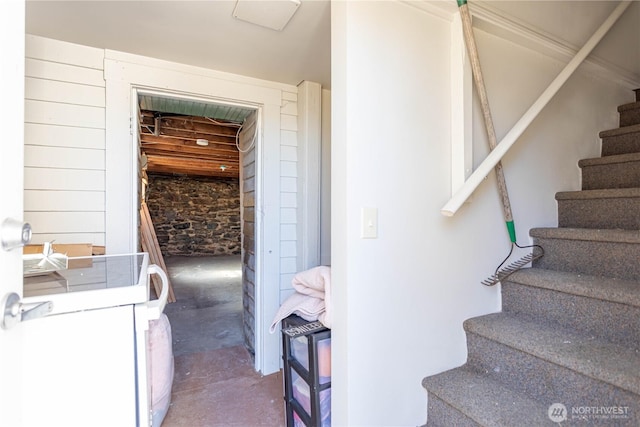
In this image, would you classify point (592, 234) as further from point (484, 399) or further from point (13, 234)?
point (13, 234)

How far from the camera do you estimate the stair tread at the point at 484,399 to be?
3.47ft

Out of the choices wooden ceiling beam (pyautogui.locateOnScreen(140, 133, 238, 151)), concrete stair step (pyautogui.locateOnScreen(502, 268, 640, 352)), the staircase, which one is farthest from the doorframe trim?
wooden ceiling beam (pyautogui.locateOnScreen(140, 133, 238, 151))

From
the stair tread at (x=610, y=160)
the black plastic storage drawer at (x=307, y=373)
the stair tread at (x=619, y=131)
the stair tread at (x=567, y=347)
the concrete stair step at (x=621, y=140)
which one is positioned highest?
the stair tread at (x=619, y=131)

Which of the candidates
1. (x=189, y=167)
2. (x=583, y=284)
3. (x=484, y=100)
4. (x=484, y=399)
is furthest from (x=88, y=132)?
(x=189, y=167)

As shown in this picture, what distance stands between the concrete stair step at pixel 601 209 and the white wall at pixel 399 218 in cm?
46

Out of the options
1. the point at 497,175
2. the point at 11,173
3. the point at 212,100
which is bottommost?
the point at 11,173

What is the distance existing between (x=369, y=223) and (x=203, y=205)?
28.0 ft

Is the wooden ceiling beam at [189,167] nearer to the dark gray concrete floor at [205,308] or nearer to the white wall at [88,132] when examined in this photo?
the dark gray concrete floor at [205,308]

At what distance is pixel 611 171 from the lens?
1.79 meters

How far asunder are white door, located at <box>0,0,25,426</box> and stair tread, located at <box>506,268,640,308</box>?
5.82ft

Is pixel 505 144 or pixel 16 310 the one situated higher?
pixel 505 144

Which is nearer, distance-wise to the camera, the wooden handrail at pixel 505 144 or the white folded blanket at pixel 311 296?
the wooden handrail at pixel 505 144

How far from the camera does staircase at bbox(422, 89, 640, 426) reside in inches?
40.3

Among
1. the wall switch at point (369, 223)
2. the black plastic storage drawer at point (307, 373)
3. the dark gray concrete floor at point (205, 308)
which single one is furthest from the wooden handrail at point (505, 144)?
the dark gray concrete floor at point (205, 308)
